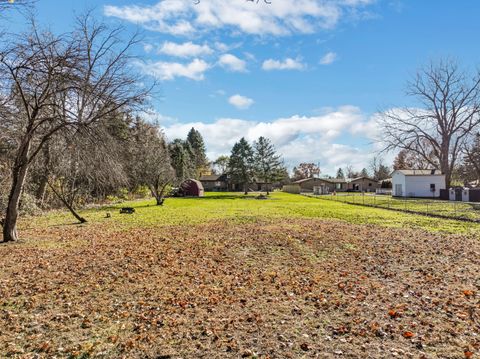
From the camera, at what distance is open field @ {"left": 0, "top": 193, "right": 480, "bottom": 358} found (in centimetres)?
434

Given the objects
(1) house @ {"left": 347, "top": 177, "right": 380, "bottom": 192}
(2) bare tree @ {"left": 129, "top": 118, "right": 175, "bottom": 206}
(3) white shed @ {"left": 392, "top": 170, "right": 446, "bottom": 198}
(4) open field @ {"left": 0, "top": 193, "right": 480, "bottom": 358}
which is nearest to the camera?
(4) open field @ {"left": 0, "top": 193, "right": 480, "bottom": 358}

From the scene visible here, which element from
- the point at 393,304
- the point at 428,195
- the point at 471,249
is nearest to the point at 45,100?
the point at 393,304

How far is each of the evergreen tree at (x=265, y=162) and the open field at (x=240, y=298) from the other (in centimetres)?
4873

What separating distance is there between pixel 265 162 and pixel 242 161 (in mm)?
4422

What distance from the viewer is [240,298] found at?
611 centimetres

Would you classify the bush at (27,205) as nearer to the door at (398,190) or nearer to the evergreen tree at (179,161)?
the evergreen tree at (179,161)

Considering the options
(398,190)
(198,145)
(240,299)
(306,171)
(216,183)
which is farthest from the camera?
(306,171)

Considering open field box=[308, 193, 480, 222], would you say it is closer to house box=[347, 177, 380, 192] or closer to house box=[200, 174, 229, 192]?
house box=[200, 174, 229, 192]

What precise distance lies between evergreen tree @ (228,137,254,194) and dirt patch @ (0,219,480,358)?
159ft

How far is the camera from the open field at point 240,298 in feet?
14.2

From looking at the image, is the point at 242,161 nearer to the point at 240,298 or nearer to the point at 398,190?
the point at 398,190

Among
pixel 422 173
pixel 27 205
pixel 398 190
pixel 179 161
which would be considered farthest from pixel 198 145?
pixel 27 205

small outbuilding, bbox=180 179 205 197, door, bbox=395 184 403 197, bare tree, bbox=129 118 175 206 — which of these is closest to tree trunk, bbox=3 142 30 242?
bare tree, bbox=129 118 175 206

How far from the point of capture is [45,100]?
10.8 metres
